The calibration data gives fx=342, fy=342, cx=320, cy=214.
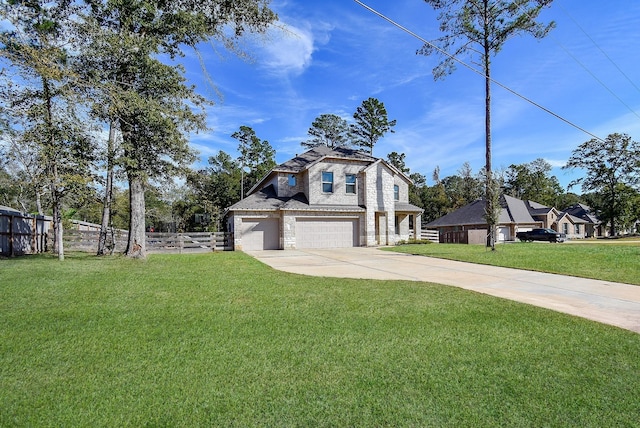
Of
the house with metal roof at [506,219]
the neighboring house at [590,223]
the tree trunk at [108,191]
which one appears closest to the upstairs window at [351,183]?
the tree trunk at [108,191]

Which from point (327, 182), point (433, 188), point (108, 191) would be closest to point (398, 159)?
point (433, 188)

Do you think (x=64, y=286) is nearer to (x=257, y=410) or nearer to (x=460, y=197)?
(x=257, y=410)

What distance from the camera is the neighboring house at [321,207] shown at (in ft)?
68.5

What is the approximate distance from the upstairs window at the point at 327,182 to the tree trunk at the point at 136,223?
446 inches

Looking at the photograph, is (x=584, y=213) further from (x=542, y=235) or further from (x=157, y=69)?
(x=157, y=69)

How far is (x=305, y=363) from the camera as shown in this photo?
365 centimetres

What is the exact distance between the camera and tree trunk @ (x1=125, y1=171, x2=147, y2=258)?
1327 cm

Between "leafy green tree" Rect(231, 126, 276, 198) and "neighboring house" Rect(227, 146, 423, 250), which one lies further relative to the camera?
"leafy green tree" Rect(231, 126, 276, 198)

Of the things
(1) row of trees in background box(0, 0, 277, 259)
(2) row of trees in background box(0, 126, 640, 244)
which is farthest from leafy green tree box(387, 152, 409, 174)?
(1) row of trees in background box(0, 0, 277, 259)

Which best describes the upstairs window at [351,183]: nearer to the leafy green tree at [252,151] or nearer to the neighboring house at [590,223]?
the leafy green tree at [252,151]

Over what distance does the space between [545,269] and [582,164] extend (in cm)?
5057

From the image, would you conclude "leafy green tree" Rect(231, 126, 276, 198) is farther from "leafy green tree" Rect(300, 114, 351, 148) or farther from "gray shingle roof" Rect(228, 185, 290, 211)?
"gray shingle roof" Rect(228, 185, 290, 211)

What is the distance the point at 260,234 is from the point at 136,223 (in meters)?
8.40

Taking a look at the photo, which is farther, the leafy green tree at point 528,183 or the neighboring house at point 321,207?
the leafy green tree at point 528,183
